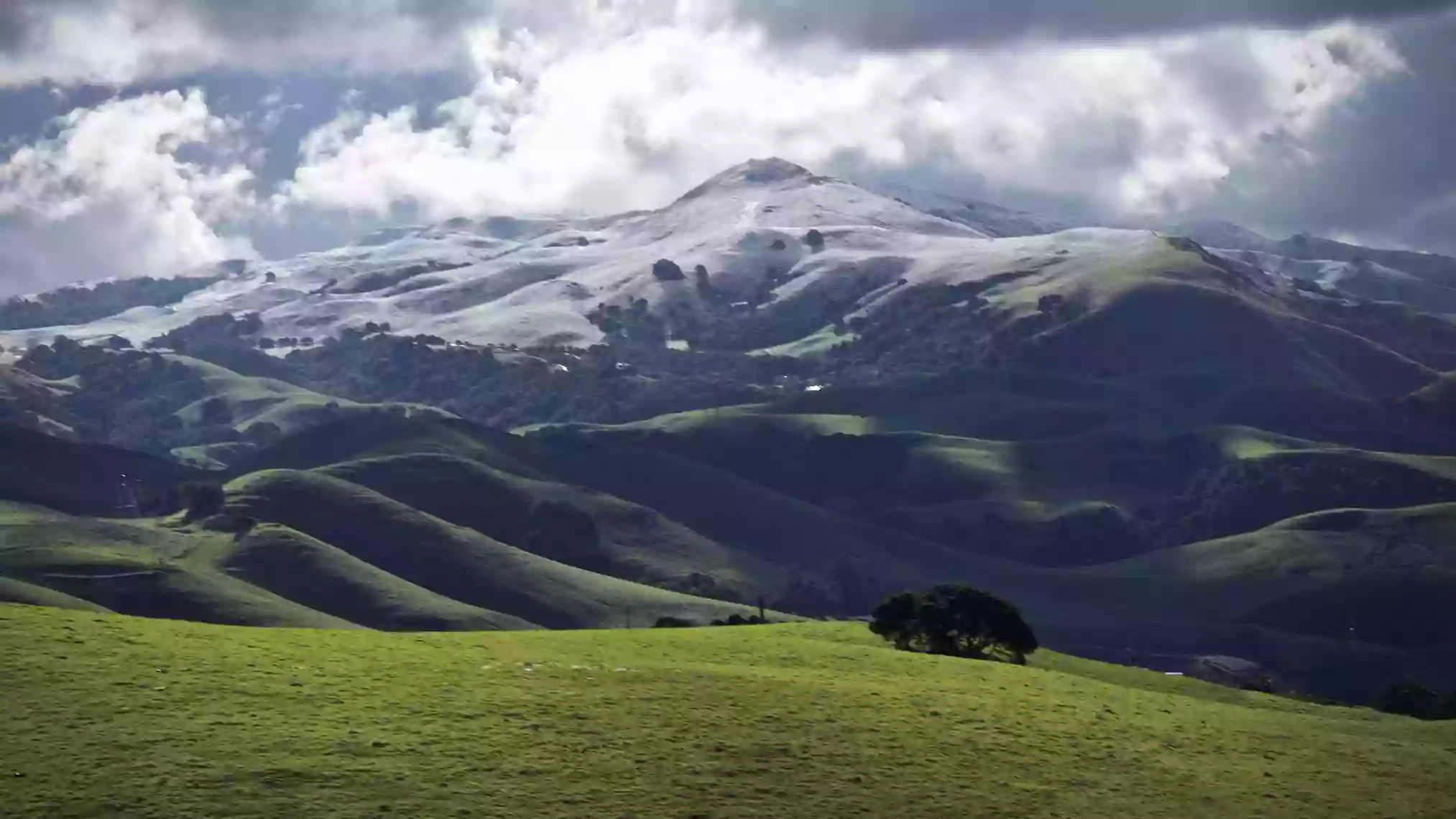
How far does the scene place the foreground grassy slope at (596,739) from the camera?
240 feet

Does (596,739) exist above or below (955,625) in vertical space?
below

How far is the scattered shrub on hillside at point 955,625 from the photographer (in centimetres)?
13688

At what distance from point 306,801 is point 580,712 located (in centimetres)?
1726

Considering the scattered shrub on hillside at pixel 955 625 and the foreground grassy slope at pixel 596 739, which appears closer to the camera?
the foreground grassy slope at pixel 596 739

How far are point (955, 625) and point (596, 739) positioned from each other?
64257mm

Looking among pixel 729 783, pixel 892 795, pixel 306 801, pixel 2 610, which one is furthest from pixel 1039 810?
pixel 2 610

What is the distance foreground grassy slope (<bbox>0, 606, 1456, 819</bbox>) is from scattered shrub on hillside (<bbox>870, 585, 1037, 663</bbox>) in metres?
30.2

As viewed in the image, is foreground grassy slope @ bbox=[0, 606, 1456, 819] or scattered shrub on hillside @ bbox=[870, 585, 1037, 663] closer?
foreground grassy slope @ bbox=[0, 606, 1456, 819]

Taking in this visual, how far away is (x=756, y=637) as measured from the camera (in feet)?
388

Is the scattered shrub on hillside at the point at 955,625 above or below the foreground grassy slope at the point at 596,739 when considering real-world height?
above

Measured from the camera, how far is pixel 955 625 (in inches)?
5531

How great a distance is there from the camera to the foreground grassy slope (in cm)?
7319

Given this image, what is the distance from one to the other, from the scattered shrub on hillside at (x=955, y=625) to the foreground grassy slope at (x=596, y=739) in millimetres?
30217

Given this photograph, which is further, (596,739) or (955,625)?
(955,625)
